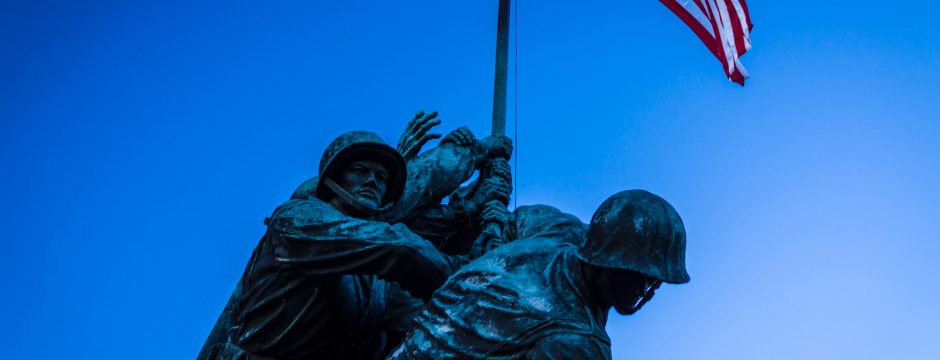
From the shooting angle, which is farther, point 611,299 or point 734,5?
point 734,5

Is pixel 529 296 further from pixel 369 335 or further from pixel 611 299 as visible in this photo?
pixel 369 335

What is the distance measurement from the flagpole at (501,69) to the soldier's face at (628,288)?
10.9ft

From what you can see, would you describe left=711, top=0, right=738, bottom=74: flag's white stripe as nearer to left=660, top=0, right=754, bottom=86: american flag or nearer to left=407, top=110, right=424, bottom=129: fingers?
left=660, top=0, right=754, bottom=86: american flag

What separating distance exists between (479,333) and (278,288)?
145 cm

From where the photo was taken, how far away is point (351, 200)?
6.80 metres

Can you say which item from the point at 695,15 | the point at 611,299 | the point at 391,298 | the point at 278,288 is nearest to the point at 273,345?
the point at 278,288

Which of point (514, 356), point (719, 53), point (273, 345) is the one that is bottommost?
point (514, 356)

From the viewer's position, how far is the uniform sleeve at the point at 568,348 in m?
5.21

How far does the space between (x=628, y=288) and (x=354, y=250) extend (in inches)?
55.5

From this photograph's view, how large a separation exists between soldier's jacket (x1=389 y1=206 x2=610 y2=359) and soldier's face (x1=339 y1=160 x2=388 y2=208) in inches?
46.1

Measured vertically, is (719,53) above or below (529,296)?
above

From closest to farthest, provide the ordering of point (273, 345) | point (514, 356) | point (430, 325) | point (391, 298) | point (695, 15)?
point (514, 356) < point (430, 325) < point (273, 345) < point (391, 298) < point (695, 15)

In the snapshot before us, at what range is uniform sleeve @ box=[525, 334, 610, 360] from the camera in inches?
205

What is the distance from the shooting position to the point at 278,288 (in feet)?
21.2
